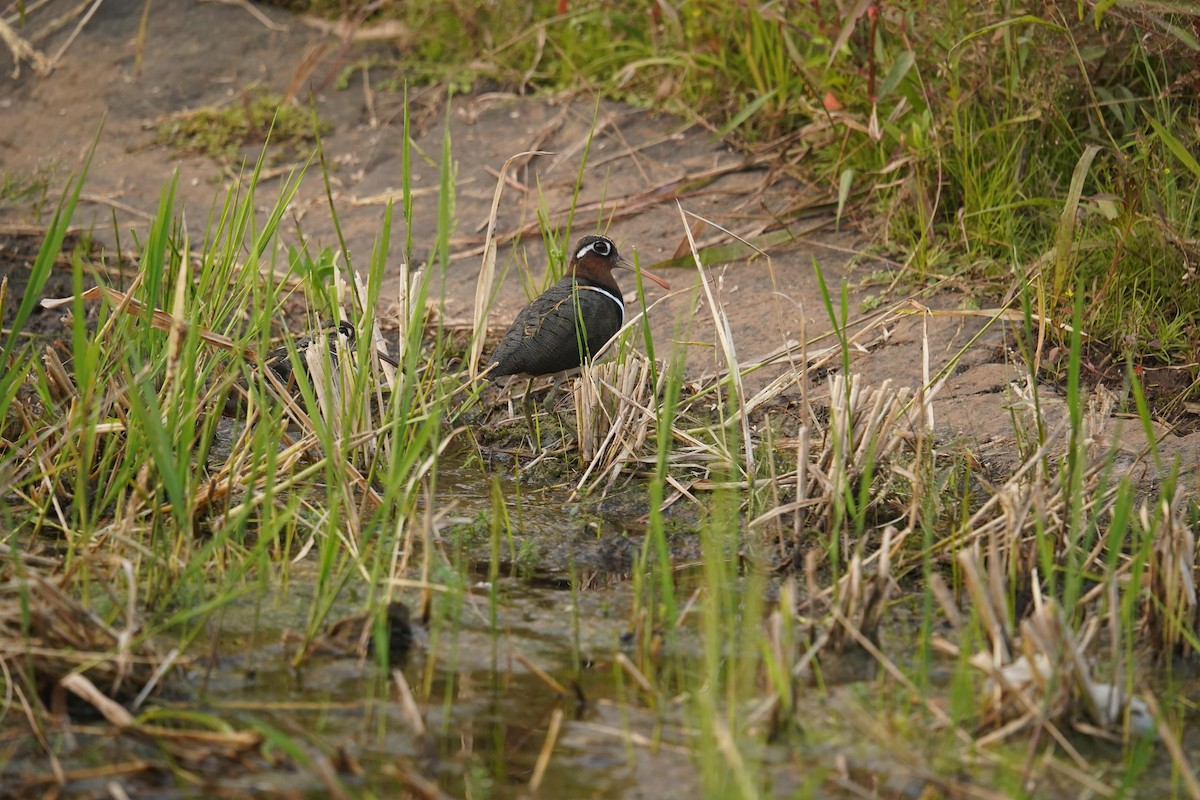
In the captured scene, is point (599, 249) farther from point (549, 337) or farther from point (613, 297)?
point (549, 337)

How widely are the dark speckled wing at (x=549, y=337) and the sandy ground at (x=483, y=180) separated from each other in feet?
0.82

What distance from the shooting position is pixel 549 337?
5.17 m

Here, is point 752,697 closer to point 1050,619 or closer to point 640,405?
point 1050,619

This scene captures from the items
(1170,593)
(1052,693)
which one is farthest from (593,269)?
(1052,693)

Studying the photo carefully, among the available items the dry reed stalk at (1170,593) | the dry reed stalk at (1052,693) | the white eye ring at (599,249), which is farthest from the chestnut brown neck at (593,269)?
the dry reed stalk at (1052,693)

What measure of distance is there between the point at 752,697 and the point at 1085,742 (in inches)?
29.2

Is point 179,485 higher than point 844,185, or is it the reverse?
point 179,485

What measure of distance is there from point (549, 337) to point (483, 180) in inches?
91.4

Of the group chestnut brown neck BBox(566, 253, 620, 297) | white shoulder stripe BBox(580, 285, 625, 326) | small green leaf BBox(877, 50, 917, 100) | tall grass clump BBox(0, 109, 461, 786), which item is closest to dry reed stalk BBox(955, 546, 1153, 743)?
tall grass clump BBox(0, 109, 461, 786)

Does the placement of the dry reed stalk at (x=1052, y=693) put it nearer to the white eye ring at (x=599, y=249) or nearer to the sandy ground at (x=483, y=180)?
the sandy ground at (x=483, y=180)

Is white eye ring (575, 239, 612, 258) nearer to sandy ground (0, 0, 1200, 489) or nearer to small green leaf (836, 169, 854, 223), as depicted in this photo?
sandy ground (0, 0, 1200, 489)

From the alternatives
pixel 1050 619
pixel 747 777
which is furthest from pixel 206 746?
pixel 1050 619

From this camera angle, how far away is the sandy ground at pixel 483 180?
5.64 m

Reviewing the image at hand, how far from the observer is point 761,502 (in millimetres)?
4336
